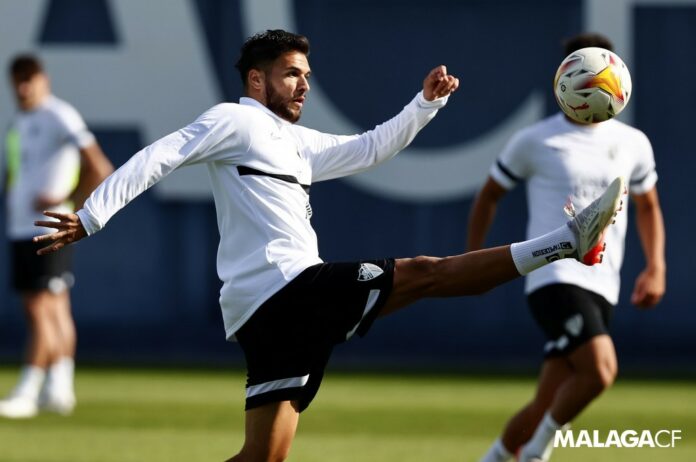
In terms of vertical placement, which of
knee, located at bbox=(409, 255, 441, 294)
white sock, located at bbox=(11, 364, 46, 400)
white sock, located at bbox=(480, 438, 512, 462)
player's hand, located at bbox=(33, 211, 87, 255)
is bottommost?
white sock, located at bbox=(11, 364, 46, 400)

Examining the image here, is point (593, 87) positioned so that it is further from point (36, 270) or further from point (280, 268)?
point (36, 270)

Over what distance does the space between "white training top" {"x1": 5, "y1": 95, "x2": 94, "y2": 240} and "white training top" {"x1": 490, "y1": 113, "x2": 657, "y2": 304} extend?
375cm

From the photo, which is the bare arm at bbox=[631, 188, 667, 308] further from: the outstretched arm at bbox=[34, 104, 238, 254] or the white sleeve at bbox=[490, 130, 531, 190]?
the outstretched arm at bbox=[34, 104, 238, 254]

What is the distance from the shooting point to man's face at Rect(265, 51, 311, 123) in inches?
251

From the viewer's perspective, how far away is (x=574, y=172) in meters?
Answer: 8.00

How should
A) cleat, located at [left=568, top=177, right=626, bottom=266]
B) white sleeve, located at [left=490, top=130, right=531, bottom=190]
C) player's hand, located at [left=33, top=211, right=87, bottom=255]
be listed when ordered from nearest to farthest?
player's hand, located at [left=33, top=211, right=87, bottom=255], cleat, located at [left=568, top=177, right=626, bottom=266], white sleeve, located at [left=490, top=130, right=531, bottom=190]

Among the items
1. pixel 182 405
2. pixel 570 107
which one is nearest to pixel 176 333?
pixel 182 405

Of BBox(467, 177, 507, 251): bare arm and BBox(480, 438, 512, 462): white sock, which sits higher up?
BBox(467, 177, 507, 251): bare arm

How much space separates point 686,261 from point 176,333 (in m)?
5.06

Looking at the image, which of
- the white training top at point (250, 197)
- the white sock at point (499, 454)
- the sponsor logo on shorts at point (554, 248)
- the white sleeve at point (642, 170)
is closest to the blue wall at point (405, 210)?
the white sleeve at point (642, 170)

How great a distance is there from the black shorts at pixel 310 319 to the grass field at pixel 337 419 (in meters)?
2.83

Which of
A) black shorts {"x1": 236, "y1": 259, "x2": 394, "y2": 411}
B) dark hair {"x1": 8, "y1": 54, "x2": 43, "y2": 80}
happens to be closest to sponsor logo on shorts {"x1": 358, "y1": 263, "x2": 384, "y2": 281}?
black shorts {"x1": 236, "y1": 259, "x2": 394, "y2": 411}

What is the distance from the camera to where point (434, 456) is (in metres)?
9.05

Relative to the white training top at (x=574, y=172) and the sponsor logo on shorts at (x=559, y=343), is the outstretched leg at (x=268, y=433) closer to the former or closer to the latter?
the sponsor logo on shorts at (x=559, y=343)
